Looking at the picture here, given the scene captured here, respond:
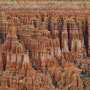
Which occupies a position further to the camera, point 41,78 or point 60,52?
point 60,52

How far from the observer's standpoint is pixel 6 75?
3067 centimetres

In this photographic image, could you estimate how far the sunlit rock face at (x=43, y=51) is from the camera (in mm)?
30547

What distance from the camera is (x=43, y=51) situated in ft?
111

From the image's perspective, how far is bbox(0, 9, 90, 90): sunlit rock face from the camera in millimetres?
30547

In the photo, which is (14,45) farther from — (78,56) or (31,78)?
(78,56)

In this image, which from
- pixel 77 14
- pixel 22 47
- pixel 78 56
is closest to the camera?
pixel 22 47

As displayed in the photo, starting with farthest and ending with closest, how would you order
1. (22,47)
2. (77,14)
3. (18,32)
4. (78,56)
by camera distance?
(77,14), (78,56), (18,32), (22,47)

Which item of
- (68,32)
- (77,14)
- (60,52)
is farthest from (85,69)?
(77,14)

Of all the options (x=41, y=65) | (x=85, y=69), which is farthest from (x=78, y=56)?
(x=41, y=65)

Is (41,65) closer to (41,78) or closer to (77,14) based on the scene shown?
(41,78)

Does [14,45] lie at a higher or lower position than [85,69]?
higher

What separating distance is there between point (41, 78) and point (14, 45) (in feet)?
14.3

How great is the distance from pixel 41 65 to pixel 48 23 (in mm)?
9591

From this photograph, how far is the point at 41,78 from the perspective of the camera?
2980cm
